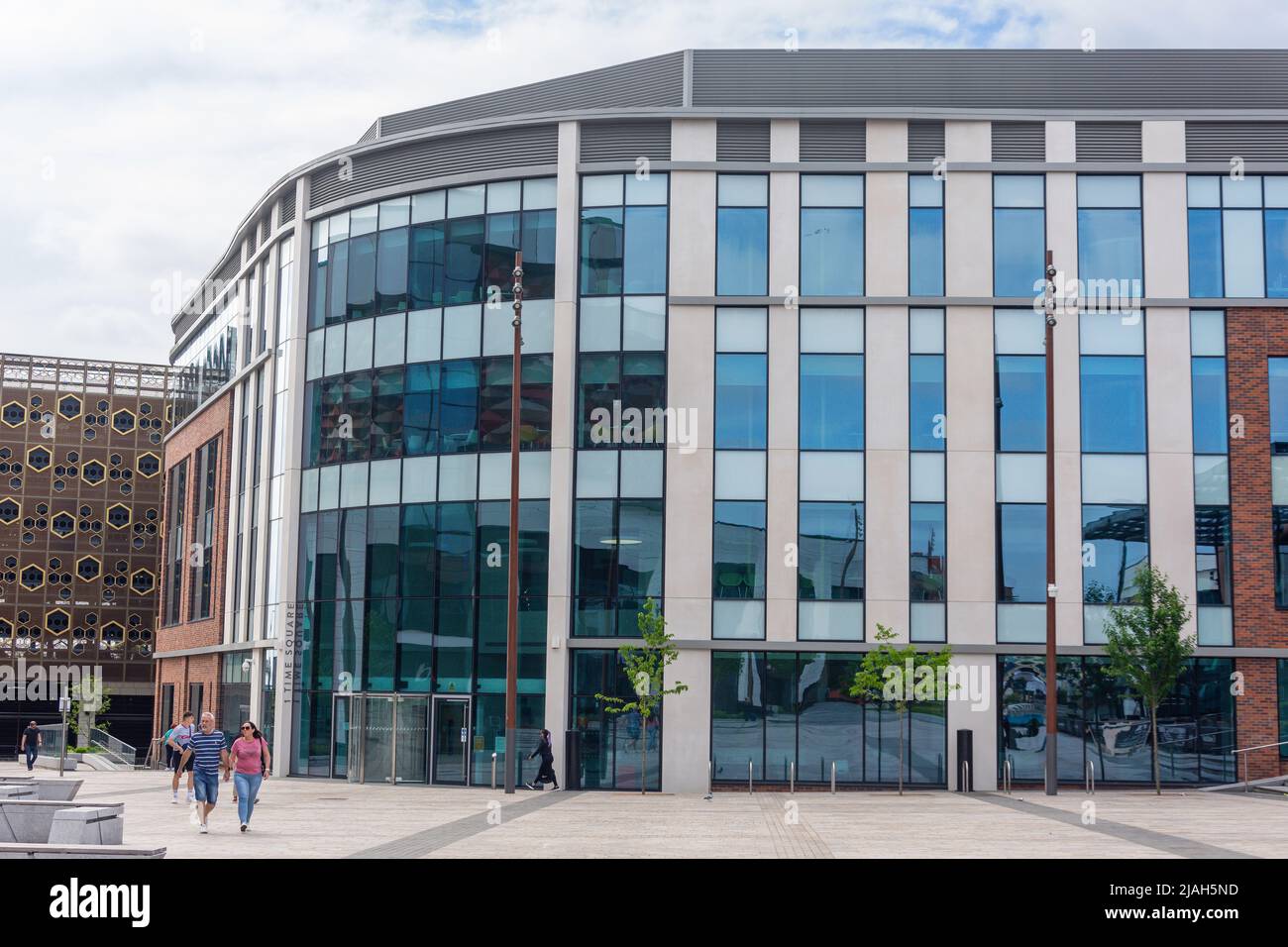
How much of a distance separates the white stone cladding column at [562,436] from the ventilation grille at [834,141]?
18.9ft

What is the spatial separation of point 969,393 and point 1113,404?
11.2ft

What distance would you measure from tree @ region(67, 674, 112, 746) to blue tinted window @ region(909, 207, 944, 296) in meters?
53.3

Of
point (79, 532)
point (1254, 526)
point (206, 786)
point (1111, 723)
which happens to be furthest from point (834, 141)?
point (79, 532)

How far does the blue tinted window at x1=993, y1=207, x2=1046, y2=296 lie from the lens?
1417 inches

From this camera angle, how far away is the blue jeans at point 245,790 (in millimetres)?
22266

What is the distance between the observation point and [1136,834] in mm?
22562

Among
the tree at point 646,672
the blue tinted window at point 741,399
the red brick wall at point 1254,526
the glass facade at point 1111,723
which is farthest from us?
the blue tinted window at point 741,399

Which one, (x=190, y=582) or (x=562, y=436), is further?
(x=190, y=582)

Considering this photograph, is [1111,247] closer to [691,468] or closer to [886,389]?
[886,389]

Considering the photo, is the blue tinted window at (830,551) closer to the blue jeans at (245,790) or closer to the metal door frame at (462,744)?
the metal door frame at (462,744)

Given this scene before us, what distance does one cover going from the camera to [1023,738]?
113ft

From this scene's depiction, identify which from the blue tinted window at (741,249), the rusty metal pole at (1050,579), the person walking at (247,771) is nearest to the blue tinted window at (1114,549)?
the rusty metal pole at (1050,579)
